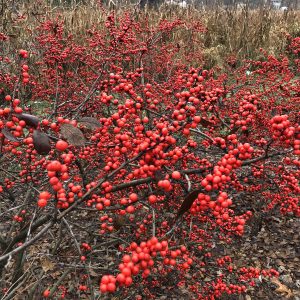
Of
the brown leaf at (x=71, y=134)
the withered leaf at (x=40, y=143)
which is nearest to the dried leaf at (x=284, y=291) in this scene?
the brown leaf at (x=71, y=134)

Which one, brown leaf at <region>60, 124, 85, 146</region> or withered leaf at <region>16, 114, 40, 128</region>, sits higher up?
withered leaf at <region>16, 114, 40, 128</region>

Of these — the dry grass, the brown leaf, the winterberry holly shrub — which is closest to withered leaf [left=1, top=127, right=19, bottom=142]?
the winterberry holly shrub

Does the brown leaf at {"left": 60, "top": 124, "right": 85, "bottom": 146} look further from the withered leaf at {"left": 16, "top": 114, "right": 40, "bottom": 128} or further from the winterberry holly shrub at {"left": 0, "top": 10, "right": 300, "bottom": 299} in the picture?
the withered leaf at {"left": 16, "top": 114, "right": 40, "bottom": 128}

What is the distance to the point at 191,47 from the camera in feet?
30.5

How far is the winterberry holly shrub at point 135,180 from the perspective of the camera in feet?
4.44

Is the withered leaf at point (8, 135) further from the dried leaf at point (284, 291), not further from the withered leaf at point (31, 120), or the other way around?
the dried leaf at point (284, 291)

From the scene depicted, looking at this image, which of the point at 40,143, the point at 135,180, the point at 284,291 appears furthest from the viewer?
the point at 284,291

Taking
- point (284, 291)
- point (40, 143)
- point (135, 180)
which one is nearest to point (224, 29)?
point (284, 291)

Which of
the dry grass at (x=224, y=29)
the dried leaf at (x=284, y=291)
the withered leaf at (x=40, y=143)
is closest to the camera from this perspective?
the withered leaf at (x=40, y=143)

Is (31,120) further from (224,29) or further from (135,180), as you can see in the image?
(224,29)

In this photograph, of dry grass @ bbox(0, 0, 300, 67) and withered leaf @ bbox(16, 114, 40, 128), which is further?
dry grass @ bbox(0, 0, 300, 67)

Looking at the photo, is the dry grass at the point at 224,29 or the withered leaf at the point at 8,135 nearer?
the withered leaf at the point at 8,135

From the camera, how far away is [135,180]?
1516 millimetres

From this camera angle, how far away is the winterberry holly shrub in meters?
1.35
